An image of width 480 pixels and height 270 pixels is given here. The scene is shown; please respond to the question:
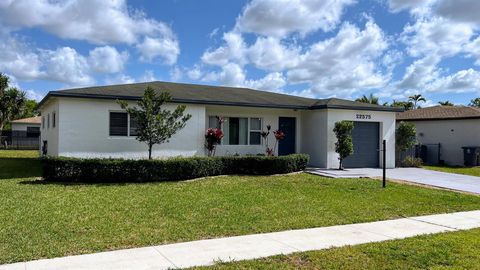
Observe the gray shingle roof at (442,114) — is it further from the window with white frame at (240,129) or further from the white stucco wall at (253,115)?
the window with white frame at (240,129)

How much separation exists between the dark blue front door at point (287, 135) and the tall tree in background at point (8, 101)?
29.7m

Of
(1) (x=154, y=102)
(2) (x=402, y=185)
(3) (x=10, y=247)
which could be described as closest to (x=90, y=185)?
(1) (x=154, y=102)

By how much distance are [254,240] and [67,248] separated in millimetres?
2980

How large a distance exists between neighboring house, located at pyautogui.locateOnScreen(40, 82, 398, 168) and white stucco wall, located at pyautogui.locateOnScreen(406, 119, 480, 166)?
24.8ft

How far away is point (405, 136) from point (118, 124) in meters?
13.9

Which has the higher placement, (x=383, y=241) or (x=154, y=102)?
(x=154, y=102)

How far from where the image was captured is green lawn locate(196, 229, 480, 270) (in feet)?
18.9

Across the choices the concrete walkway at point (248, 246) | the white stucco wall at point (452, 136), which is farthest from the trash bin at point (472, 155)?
the concrete walkway at point (248, 246)

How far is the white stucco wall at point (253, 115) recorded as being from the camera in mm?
18859

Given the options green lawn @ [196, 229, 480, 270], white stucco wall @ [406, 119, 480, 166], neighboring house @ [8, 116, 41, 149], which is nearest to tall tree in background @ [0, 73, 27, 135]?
neighboring house @ [8, 116, 41, 149]

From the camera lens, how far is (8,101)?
3831 cm

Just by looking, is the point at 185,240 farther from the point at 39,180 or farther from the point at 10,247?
the point at 39,180

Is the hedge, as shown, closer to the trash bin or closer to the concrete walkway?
the concrete walkway

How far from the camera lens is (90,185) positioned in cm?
1263
